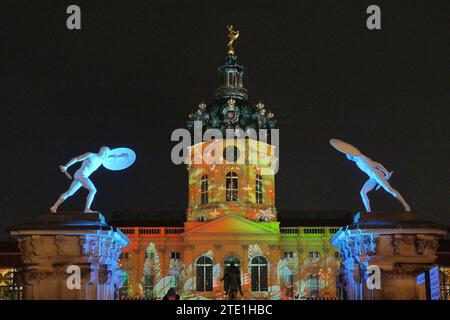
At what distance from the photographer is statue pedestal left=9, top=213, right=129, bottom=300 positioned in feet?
98.5

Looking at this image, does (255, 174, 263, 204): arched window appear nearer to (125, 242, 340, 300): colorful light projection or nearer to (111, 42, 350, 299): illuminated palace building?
(111, 42, 350, 299): illuminated palace building

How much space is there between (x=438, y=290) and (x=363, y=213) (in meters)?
7.45

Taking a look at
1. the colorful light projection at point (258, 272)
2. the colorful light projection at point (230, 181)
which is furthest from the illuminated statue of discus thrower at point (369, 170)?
the colorful light projection at point (230, 181)

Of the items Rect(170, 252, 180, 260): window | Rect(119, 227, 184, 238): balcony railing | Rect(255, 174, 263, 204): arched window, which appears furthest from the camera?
Rect(255, 174, 263, 204): arched window

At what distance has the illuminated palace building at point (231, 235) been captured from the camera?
228 feet

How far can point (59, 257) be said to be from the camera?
3011 centimetres

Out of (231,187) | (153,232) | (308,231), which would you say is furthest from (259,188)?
(153,232)

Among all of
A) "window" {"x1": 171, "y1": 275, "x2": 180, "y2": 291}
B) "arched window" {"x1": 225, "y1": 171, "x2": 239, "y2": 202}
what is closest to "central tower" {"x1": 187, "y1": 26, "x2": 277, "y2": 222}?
"arched window" {"x1": 225, "y1": 171, "x2": 239, "y2": 202}

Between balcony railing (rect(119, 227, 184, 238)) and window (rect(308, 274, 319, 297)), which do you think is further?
balcony railing (rect(119, 227, 184, 238))

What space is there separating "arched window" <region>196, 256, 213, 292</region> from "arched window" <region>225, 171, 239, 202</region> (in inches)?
261

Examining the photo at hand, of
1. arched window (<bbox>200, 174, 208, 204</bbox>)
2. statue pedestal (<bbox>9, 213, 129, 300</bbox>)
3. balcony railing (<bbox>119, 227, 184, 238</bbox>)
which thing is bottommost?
statue pedestal (<bbox>9, 213, 129, 300</bbox>)

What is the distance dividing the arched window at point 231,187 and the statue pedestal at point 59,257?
43.6 meters

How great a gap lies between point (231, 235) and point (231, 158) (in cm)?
741
